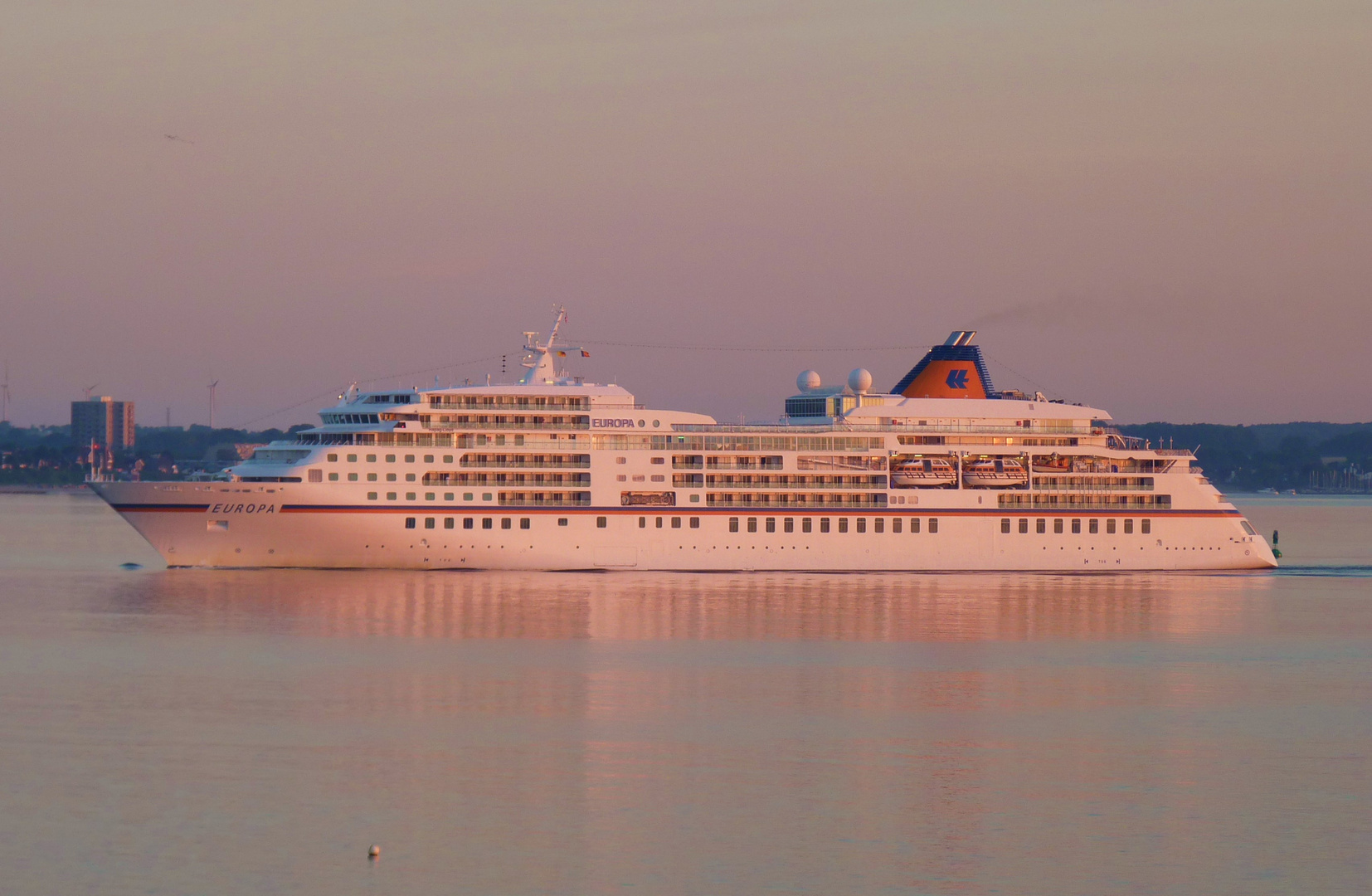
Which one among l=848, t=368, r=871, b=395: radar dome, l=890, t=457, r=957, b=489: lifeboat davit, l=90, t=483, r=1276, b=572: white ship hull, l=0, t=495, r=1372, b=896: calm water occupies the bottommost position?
l=0, t=495, r=1372, b=896: calm water

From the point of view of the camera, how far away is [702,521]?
67938mm

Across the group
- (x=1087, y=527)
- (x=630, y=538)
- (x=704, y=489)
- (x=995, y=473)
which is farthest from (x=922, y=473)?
(x=630, y=538)

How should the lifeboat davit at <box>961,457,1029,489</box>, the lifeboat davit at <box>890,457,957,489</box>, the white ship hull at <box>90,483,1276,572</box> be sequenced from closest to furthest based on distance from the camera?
1. the white ship hull at <box>90,483,1276,572</box>
2. the lifeboat davit at <box>890,457,957,489</box>
3. the lifeboat davit at <box>961,457,1029,489</box>

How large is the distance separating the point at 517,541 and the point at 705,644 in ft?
71.9

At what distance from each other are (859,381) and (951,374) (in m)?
4.86

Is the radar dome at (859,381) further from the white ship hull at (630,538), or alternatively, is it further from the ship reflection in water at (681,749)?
the ship reflection in water at (681,749)

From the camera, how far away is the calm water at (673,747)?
22.7m

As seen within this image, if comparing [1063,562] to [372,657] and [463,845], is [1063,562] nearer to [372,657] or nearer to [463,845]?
[372,657]

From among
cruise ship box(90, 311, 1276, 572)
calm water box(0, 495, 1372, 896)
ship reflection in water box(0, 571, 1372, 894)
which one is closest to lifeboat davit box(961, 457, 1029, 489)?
cruise ship box(90, 311, 1276, 572)

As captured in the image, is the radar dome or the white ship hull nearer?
the white ship hull

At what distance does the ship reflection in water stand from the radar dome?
20.2 m

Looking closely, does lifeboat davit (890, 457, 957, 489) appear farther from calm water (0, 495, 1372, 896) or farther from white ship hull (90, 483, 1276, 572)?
calm water (0, 495, 1372, 896)

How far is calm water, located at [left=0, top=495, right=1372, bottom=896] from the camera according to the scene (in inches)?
892

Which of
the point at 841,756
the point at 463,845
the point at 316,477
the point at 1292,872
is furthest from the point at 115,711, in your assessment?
the point at 316,477
